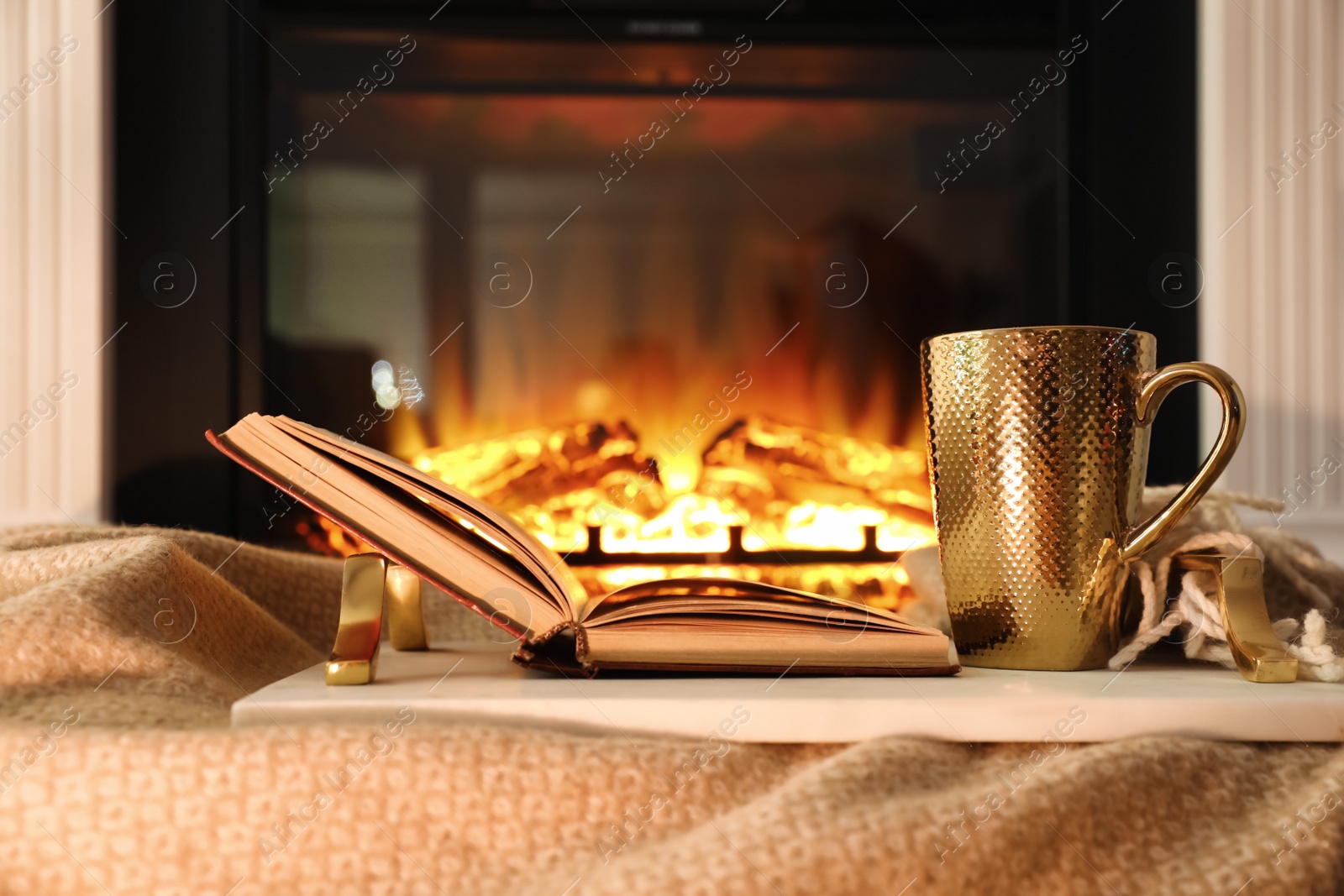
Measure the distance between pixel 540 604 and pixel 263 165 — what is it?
43.0 inches

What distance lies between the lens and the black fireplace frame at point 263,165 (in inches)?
50.6

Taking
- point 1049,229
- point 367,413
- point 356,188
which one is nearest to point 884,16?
point 1049,229

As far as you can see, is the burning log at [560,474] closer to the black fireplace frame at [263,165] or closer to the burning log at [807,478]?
the burning log at [807,478]

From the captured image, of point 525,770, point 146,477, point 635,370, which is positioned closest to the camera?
point 525,770

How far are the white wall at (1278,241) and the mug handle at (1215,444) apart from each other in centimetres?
94

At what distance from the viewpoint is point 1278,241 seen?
1.35 m

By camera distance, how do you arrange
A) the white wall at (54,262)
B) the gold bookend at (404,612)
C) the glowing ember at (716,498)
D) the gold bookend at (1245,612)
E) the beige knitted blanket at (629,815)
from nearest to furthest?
the beige knitted blanket at (629,815)
the gold bookend at (1245,612)
the gold bookend at (404,612)
the white wall at (54,262)
the glowing ember at (716,498)

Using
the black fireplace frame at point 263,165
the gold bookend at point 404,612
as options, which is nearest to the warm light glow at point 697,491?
the black fireplace frame at point 263,165

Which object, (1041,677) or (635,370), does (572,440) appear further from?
(1041,677)

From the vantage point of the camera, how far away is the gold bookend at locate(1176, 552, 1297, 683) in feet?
1.65

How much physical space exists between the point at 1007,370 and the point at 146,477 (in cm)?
118

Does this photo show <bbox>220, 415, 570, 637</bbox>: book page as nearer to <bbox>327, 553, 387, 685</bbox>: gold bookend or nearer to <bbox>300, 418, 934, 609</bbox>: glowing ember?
<bbox>327, 553, 387, 685</bbox>: gold bookend

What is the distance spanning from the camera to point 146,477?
129cm

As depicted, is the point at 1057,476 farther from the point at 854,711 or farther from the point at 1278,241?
the point at 1278,241
